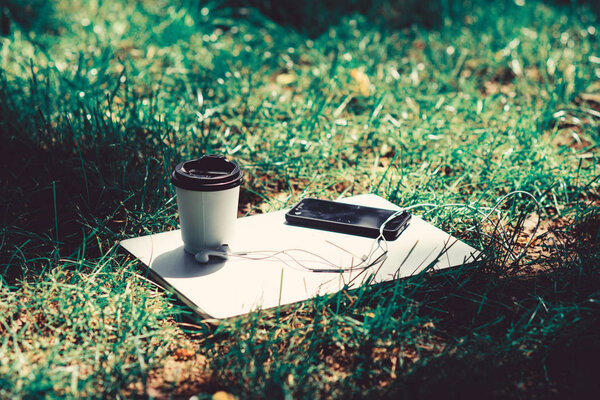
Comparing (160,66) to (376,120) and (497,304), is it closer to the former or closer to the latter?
(376,120)

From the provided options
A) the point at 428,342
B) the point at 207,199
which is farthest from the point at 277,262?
the point at 428,342

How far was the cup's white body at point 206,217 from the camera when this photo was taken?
1.61 metres

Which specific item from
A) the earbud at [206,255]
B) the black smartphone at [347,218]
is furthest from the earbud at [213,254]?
the black smartphone at [347,218]

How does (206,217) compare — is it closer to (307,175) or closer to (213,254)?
(213,254)

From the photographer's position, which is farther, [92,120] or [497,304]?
[92,120]

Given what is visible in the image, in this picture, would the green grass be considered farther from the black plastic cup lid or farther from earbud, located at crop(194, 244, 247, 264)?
the black plastic cup lid

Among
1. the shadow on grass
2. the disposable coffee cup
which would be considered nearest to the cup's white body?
the disposable coffee cup

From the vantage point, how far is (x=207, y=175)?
1638 millimetres

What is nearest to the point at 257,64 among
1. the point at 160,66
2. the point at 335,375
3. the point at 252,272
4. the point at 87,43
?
the point at 160,66

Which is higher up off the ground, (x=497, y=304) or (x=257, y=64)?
(x=257, y=64)

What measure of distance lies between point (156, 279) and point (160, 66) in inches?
79.5

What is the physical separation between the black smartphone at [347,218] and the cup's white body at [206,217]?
0.99 feet

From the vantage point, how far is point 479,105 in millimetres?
2961

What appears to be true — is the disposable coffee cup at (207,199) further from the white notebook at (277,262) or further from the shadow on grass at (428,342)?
the shadow on grass at (428,342)
